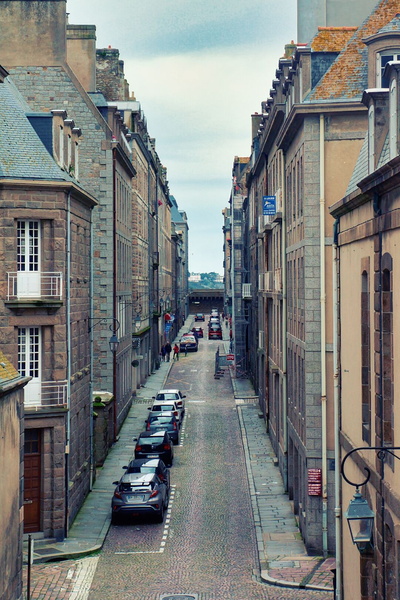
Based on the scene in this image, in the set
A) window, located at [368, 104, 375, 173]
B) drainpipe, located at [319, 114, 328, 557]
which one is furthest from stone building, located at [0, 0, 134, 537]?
window, located at [368, 104, 375, 173]

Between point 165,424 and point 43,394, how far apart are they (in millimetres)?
15405

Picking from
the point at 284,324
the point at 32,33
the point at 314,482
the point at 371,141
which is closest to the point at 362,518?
the point at 371,141

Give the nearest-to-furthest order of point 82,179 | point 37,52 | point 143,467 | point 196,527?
point 196,527 < point 143,467 < point 37,52 < point 82,179

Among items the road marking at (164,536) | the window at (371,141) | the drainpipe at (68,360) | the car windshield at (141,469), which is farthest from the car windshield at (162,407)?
the window at (371,141)

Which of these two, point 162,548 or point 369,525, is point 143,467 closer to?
point 162,548

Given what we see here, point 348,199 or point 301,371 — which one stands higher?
point 348,199

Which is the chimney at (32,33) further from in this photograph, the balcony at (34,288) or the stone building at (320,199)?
the balcony at (34,288)

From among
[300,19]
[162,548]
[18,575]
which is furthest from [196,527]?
[300,19]

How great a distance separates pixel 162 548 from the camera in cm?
2744

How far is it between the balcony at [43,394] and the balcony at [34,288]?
2546mm

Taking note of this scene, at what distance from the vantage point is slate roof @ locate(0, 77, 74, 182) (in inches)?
1126

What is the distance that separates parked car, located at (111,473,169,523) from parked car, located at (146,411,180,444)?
1174 cm

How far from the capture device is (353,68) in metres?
27.4

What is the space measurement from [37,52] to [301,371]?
1945 cm
